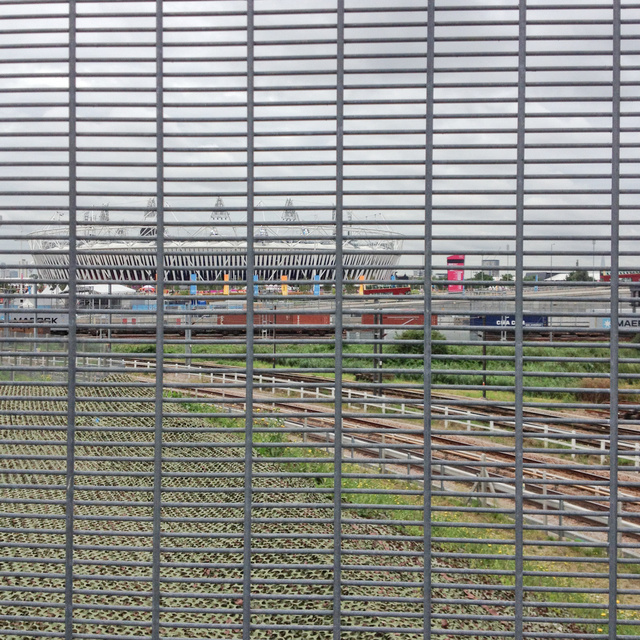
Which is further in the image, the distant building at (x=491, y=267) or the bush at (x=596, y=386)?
the bush at (x=596, y=386)

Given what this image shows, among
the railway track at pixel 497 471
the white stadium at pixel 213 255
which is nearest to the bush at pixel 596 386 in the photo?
the railway track at pixel 497 471

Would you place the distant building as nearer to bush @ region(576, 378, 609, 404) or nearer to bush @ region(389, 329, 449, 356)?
bush @ region(389, 329, 449, 356)

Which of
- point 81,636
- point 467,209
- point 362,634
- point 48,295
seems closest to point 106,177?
point 48,295

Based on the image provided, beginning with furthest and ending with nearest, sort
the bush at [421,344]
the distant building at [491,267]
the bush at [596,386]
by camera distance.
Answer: the bush at [596,386]
the distant building at [491,267]
the bush at [421,344]

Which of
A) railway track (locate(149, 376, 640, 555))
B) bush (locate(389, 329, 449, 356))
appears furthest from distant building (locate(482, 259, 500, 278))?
railway track (locate(149, 376, 640, 555))

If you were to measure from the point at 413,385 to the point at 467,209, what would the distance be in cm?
111

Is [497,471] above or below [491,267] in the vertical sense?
below

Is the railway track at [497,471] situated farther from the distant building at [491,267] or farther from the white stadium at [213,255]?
the distant building at [491,267]

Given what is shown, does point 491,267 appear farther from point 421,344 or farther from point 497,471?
point 497,471

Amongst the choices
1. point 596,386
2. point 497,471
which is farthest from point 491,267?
point 497,471

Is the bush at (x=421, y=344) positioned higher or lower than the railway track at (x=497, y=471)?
higher

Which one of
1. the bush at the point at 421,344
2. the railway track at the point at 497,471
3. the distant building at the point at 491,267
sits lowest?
the railway track at the point at 497,471

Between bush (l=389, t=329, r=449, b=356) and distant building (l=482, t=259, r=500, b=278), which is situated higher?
distant building (l=482, t=259, r=500, b=278)

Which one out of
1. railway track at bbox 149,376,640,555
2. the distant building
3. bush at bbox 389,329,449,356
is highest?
the distant building
